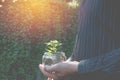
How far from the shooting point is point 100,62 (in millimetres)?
1856

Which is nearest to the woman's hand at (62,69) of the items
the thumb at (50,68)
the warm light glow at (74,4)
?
the thumb at (50,68)

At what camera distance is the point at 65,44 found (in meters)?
7.83

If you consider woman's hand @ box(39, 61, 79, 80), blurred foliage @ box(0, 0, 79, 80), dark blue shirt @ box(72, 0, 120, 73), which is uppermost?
blurred foliage @ box(0, 0, 79, 80)

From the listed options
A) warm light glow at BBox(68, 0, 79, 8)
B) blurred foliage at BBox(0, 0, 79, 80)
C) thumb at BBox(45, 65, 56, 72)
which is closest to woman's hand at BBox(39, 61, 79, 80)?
thumb at BBox(45, 65, 56, 72)

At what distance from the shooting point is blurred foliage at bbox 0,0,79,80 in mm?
7617

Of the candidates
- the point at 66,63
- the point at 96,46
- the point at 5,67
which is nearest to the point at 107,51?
the point at 96,46

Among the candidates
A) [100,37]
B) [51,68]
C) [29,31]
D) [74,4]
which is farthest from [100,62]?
[74,4]

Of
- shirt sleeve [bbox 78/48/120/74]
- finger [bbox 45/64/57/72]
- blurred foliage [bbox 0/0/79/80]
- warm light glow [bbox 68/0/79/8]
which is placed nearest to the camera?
shirt sleeve [bbox 78/48/120/74]

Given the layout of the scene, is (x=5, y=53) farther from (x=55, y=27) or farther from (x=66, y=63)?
(x=66, y=63)

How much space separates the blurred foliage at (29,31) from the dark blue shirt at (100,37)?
5.56 metres

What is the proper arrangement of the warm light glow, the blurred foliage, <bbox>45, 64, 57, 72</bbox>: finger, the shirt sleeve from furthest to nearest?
the warm light glow, the blurred foliage, <bbox>45, 64, 57, 72</bbox>: finger, the shirt sleeve

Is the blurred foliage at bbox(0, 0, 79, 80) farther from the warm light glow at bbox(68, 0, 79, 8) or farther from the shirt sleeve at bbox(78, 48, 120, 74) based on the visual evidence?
the shirt sleeve at bbox(78, 48, 120, 74)

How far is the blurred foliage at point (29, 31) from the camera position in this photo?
7.62 metres

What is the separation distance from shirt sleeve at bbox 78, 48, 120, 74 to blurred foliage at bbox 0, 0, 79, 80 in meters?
5.68
